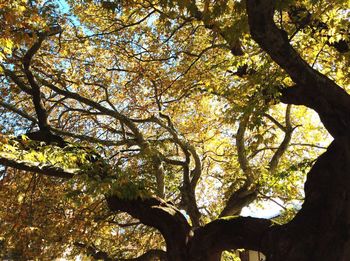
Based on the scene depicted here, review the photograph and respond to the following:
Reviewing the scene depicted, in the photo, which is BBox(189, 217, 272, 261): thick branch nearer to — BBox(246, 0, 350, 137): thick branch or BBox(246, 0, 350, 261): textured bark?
BBox(246, 0, 350, 261): textured bark

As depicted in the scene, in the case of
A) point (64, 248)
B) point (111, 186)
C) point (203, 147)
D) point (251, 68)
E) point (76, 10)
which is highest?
point (76, 10)

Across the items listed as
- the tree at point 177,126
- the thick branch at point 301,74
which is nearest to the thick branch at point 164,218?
the tree at point 177,126

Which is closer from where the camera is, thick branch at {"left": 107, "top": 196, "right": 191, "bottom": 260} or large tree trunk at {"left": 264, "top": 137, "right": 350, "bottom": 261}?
large tree trunk at {"left": 264, "top": 137, "right": 350, "bottom": 261}

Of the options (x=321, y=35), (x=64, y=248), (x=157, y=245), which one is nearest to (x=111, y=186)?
(x=321, y=35)

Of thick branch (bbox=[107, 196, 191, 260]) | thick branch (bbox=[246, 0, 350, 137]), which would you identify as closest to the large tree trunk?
thick branch (bbox=[246, 0, 350, 137])

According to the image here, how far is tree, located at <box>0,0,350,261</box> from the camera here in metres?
5.65

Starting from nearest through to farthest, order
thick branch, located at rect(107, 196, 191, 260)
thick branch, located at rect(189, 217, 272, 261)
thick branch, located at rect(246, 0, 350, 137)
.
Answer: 1. thick branch, located at rect(246, 0, 350, 137)
2. thick branch, located at rect(189, 217, 272, 261)
3. thick branch, located at rect(107, 196, 191, 260)

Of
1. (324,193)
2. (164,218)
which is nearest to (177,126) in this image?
(164,218)

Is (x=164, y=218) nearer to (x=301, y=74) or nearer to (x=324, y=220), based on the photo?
(x=324, y=220)

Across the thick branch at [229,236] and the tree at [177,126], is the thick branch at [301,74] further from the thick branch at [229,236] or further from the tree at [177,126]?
the thick branch at [229,236]

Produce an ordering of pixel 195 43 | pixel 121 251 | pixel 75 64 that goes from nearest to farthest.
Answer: pixel 195 43, pixel 75 64, pixel 121 251

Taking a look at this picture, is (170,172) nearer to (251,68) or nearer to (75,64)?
(75,64)

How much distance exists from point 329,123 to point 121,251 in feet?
26.9

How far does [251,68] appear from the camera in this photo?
7391mm
